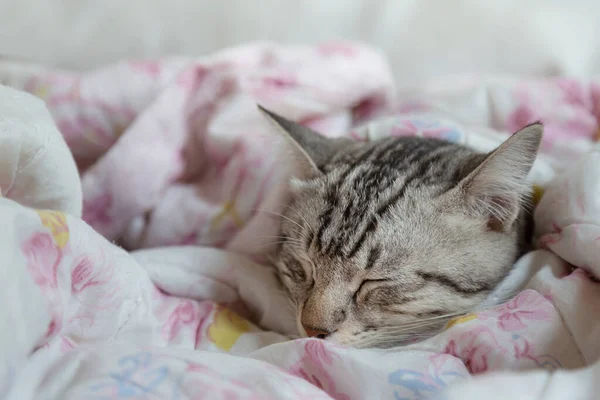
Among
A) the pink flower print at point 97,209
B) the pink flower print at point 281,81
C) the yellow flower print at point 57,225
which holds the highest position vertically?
the pink flower print at point 281,81

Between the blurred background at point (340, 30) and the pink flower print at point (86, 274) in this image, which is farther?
the blurred background at point (340, 30)

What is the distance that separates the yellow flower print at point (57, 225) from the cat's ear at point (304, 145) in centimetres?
45

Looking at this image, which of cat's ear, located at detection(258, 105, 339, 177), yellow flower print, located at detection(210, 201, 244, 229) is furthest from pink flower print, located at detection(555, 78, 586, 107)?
yellow flower print, located at detection(210, 201, 244, 229)

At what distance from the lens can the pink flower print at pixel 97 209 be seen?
4.33 ft

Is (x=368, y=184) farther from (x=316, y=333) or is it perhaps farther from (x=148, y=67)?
(x=148, y=67)

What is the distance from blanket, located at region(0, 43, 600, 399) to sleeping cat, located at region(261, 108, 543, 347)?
68mm

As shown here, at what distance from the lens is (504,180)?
911 millimetres

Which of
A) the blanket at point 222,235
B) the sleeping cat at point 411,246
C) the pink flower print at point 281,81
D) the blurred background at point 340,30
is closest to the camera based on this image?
the blanket at point 222,235

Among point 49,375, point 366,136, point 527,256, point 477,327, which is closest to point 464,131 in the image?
point 366,136

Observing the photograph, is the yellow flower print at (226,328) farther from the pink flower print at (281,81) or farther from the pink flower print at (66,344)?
the pink flower print at (281,81)

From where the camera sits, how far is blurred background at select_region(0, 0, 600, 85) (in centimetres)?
166

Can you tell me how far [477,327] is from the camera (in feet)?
2.71

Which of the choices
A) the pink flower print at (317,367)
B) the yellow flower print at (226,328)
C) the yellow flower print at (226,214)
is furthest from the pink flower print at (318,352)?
the yellow flower print at (226,214)

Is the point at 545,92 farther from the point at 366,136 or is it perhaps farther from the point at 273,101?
the point at 273,101
